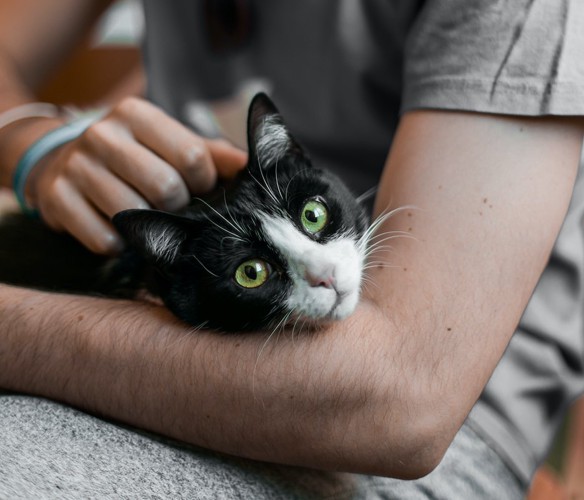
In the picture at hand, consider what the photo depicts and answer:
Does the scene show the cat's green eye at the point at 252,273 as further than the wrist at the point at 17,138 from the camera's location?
No

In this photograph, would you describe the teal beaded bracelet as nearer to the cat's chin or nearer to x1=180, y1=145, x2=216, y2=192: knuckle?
x1=180, y1=145, x2=216, y2=192: knuckle

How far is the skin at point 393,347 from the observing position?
0.66 metres

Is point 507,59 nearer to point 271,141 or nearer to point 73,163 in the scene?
point 271,141

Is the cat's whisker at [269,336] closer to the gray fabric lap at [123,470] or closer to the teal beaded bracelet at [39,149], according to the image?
the gray fabric lap at [123,470]

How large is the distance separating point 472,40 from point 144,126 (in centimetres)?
47

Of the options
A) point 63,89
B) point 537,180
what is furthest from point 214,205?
point 63,89

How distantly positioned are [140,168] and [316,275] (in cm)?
30

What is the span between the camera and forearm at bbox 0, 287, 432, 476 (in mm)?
660

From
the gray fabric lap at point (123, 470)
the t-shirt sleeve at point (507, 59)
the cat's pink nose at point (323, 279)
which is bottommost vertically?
the gray fabric lap at point (123, 470)

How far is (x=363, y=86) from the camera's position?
1047 mm

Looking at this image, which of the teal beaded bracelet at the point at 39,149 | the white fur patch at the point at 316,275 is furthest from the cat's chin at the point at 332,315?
the teal beaded bracelet at the point at 39,149

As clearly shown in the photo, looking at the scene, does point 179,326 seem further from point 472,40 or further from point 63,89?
point 63,89

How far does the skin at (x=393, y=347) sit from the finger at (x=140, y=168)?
0.17 m

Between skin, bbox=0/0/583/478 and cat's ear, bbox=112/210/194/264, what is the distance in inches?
3.5
